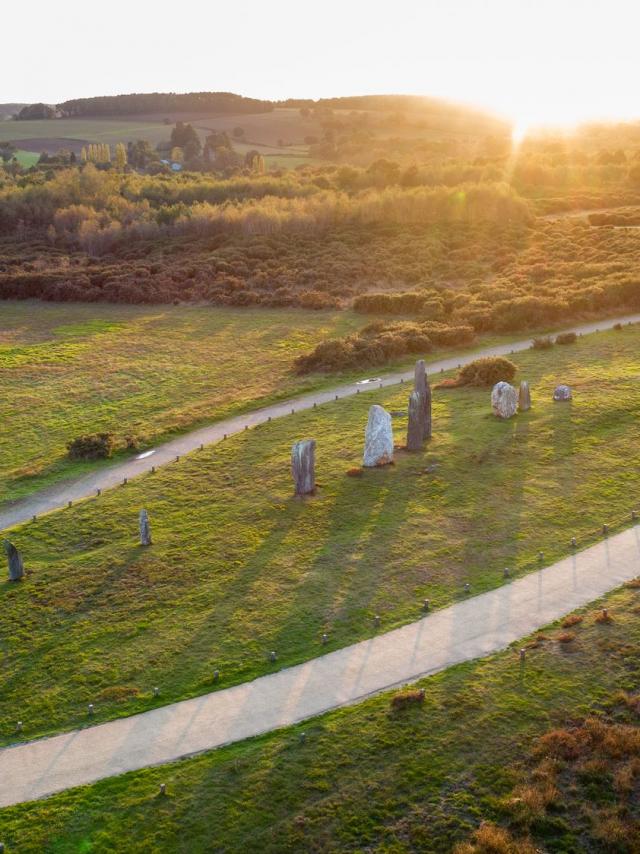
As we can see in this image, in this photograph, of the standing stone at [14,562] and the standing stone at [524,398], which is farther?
the standing stone at [524,398]

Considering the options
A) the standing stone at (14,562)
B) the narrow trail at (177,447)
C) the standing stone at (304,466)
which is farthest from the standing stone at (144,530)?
the standing stone at (304,466)

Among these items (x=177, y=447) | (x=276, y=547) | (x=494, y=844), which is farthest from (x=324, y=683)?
(x=177, y=447)

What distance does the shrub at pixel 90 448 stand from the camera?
37656 mm

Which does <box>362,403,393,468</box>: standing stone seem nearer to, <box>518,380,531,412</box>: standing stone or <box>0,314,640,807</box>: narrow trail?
<box>518,380,531,412</box>: standing stone

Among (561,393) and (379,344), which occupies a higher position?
(379,344)

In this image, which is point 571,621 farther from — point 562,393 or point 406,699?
point 562,393

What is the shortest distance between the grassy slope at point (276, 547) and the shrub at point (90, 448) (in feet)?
12.5

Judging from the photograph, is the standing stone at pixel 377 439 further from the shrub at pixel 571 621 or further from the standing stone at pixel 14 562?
the standing stone at pixel 14 562

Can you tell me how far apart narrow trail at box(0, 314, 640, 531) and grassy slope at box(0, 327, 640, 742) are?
1231mm

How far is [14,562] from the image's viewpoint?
26.9 meters

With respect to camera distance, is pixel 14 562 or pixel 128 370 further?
pixel 128 370

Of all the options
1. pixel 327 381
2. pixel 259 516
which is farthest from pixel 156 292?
pixel 259 516

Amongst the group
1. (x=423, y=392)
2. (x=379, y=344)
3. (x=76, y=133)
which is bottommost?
(x=379, y=344)

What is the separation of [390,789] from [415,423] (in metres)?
19.4
